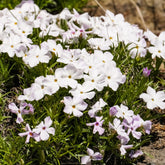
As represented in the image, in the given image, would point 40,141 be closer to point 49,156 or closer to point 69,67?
point 49,156

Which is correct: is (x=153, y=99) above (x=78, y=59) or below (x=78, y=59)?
below

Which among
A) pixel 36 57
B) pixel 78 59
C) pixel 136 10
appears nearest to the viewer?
pixel 36 57

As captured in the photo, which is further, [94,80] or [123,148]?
[94,80]

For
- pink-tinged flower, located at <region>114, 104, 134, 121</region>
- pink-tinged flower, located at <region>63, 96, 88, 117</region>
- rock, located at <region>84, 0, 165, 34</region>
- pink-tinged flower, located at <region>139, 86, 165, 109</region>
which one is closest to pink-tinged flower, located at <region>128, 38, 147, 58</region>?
pink-tinged flower, located at <region>139, 86, 165, 109</region>

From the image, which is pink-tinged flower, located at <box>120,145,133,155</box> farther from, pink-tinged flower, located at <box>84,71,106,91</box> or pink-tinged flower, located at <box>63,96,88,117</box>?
pink-tinged flower, located at <box>84,71,106,91</box>

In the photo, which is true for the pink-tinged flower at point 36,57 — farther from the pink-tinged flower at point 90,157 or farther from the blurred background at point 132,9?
the blurred background at point 132,9

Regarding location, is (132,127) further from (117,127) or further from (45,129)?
(45,129)

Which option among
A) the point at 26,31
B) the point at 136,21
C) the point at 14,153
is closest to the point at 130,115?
the point at 14,153

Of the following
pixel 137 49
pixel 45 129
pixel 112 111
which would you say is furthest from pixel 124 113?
pixel 137 49
